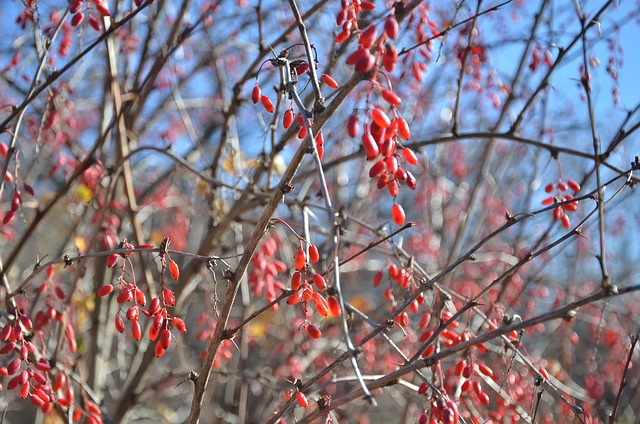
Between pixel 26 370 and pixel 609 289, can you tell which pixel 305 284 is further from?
pixel 26 370

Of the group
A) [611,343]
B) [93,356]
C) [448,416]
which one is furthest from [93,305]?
[611,343]

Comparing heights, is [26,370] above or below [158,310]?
below

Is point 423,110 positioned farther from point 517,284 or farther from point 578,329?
point 578,329

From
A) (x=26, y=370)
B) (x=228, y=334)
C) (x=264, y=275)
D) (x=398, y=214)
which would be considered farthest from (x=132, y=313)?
(x=264, y=275)

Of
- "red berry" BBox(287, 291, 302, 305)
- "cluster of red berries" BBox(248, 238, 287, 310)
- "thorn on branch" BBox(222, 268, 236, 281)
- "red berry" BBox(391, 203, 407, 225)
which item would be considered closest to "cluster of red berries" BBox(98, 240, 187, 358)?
"thorn on branch" BBox(222, 268, 236, 281)

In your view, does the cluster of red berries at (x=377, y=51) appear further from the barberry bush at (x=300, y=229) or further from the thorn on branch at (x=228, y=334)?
the thorn on branch at (x=228, y=334)

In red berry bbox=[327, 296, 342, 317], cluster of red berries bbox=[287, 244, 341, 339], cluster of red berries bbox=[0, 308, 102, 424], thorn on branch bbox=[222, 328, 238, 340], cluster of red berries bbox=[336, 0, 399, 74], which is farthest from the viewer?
cluster of red berries bbox=[0, 308, 102, 424]

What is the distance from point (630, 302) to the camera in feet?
17.4

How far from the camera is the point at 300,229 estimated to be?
352 cm

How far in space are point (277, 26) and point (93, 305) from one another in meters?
2.38

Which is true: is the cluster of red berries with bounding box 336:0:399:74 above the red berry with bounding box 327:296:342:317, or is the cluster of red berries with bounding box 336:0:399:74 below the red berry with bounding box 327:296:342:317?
above

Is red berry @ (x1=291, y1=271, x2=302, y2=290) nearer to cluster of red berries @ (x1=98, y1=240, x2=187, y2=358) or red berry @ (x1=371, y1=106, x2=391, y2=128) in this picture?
cluster of red berries @ (x1=98, y1=240, x2=187, y2=358)

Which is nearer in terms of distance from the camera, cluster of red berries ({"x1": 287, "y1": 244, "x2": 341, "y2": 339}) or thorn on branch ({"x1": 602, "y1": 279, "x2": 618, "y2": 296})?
thorn on branch ({"x1": 602, "y1": 279, "x2": 618, "y2": 296})

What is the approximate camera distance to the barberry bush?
4.64 feet
